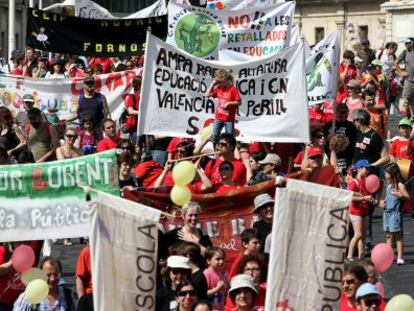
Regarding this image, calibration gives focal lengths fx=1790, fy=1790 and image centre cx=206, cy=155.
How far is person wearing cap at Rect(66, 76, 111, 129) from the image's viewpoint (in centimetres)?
2083

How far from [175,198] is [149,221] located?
243cm

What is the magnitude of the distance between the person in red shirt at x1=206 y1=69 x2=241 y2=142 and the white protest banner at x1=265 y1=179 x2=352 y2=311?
27.7ft

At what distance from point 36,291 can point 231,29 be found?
11755mm

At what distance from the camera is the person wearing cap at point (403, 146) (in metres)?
21.9

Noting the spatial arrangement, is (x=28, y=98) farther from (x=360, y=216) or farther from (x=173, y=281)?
(x=173, y=281)

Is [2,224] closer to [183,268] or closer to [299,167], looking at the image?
[183,268]

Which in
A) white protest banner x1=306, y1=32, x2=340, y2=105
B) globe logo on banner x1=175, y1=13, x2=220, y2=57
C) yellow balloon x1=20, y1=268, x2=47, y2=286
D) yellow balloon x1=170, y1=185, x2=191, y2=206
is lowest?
yellow balloon x1=20, y1=268, x2=47, y2=286

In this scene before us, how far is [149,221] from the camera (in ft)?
32.8

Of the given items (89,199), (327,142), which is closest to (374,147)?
(327,142)

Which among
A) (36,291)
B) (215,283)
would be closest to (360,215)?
(215,283)

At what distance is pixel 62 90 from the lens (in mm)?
22531

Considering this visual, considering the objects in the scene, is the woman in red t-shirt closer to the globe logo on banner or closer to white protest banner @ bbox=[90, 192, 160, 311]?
the globe logo on banner

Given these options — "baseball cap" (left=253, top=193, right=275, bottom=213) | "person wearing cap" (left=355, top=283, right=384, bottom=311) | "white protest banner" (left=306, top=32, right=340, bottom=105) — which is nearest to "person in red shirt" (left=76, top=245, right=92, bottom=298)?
"baseball cap" (left=253, top=193, right=275, bottom=213)

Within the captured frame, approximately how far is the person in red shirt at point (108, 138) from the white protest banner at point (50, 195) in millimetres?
5773
